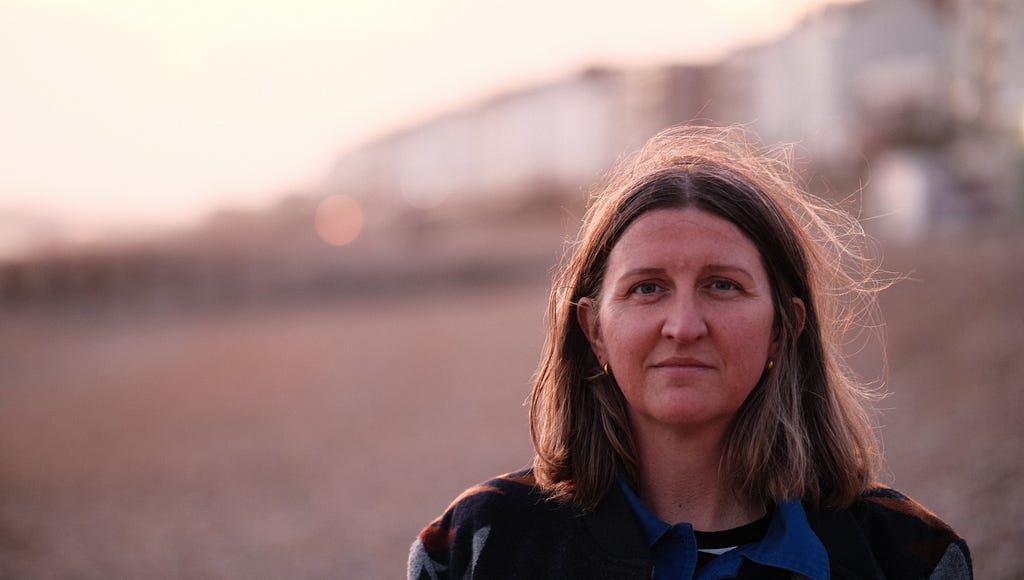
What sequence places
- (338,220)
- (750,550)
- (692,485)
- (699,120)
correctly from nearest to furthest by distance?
(750,550) → (692,485) → (699,120) → (338,220)

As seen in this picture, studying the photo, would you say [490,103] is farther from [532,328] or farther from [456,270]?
[532,328]

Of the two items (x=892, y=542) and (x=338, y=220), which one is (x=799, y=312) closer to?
(x=892, y=542)

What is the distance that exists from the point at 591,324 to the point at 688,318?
303mm

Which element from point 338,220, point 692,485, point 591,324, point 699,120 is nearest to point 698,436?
point 692,485

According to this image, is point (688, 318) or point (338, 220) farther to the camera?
point (338, 220)

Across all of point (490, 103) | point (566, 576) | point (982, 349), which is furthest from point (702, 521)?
point (490, 103)

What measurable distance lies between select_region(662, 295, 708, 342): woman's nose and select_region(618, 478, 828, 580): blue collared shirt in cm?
38

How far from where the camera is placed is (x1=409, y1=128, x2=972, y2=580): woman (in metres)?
1.91

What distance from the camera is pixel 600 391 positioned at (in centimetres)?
213

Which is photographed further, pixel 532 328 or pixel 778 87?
pixel 778 87

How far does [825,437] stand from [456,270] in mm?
31294

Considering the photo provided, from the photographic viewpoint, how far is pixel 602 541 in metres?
1.91

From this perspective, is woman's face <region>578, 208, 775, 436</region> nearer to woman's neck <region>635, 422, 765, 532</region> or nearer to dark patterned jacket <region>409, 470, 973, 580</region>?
woman's neck <region>635, 422, 765, 532</region>

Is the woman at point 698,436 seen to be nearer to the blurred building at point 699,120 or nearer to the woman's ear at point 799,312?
the woman's ear at point 799,312
